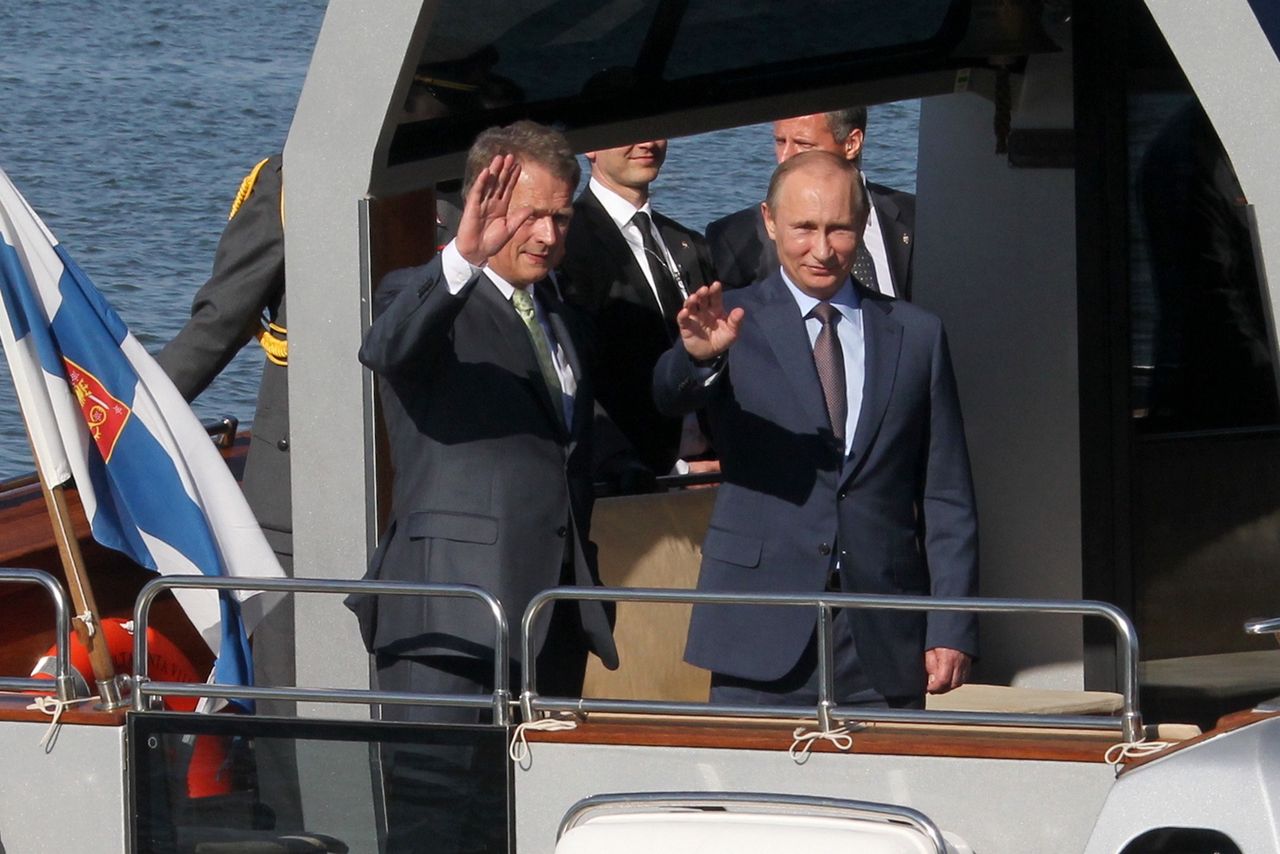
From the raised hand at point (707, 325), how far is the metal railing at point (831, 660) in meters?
0.52

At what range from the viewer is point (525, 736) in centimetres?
388

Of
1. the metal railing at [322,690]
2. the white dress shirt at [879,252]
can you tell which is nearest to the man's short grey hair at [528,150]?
the metal railing at [322,690]

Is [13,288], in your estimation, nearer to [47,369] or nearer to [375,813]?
[47,369]

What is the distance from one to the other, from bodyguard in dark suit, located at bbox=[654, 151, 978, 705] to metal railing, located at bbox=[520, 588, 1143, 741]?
43cm

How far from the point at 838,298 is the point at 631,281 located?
1.27 meters

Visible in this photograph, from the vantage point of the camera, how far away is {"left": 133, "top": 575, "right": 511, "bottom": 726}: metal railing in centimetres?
380

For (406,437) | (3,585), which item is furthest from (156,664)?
(406,437)

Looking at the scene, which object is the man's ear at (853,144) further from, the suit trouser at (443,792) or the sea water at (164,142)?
the sea water at (164,142)

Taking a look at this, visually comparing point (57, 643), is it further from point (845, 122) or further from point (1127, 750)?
point (845, 122)

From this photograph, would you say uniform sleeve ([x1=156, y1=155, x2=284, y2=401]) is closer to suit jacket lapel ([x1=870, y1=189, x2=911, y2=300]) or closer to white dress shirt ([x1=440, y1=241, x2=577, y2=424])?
white dress shirt ([x1=440, y1=241, x2=577, y2=424])

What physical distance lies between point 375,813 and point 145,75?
14.6m

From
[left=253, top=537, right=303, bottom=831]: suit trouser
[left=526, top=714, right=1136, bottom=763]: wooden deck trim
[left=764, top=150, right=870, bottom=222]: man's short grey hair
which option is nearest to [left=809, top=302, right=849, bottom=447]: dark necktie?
[left=764, top=150, right=870, bottom=222]: man's short grey hair


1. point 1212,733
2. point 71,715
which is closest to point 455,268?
point 71,715

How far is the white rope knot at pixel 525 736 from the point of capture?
3.87 meters
